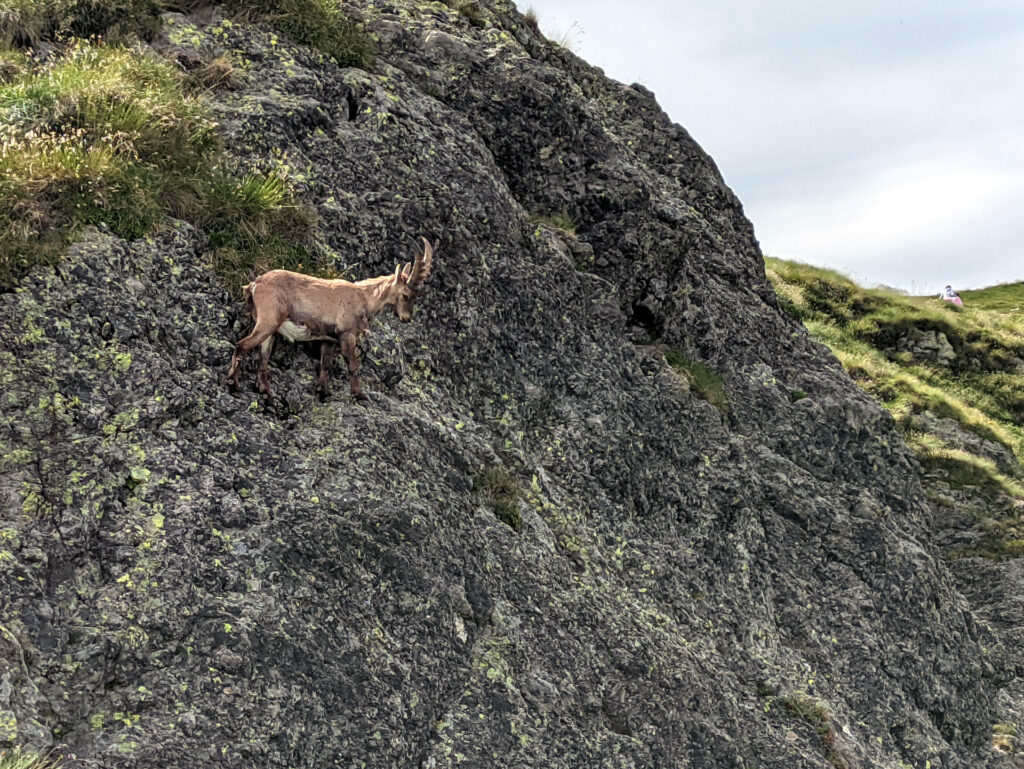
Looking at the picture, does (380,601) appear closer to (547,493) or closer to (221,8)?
(547,493)

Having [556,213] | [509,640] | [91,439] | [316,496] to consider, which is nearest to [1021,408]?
[556,213]

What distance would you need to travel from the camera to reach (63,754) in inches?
262

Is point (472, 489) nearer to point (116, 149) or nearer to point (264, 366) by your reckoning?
point (264, 366)

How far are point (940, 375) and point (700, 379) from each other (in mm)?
16282

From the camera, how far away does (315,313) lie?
31.3ft

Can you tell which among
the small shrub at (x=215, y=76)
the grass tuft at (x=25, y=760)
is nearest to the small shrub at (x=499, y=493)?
the grass tuft at (x=25, y=760)

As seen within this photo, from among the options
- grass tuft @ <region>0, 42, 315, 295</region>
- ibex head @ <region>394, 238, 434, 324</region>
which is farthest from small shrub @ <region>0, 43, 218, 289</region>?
ibex head @ <region>394, 238, 434, 324</region>

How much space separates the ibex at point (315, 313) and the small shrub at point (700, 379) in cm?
633

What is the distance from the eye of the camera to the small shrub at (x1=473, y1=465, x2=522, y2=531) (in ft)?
35.6

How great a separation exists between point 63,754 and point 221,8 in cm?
1112

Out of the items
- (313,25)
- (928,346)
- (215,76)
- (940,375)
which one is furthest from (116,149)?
(928,346)

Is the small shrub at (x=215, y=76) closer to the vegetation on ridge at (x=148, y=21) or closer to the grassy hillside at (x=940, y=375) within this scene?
the vegetation on ridge at (x=148, y=21)

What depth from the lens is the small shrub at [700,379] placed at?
49.1ft

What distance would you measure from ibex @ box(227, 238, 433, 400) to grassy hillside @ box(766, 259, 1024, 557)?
11953 millimetres
